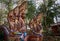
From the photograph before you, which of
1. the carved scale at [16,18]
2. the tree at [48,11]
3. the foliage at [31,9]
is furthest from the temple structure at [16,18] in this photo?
the tree at [48,11]

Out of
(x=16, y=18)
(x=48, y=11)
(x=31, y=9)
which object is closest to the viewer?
(x=16, y=18)

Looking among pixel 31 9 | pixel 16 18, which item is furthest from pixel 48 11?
pixel 16 18

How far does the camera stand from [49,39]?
2703 millimetres

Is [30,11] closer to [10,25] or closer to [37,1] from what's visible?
[37,1]

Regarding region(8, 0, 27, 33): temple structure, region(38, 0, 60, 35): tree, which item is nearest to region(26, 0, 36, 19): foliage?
region(38, 0, 60, 35): tree

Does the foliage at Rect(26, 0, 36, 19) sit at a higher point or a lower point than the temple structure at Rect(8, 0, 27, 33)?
higher

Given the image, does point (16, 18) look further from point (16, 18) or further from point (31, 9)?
point (31, 9)

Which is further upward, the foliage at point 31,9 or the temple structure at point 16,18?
the foliage at point 31,9

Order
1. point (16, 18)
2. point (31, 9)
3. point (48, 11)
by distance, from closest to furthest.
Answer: point (16, 18) → point (31, 9) → point (48, 11)

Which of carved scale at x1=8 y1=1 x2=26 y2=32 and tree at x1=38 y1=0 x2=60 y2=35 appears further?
tree at x1=38 y1=0 x2=60 y2=35

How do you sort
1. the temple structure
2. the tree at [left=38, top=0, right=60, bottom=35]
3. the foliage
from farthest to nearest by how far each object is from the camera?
the tree at [left=38, top=0, right=60, bottom=35] → the foliage → the temple structure

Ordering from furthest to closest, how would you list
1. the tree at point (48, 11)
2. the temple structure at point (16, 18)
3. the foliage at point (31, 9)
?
the tree at point (48, 11) → the foliage at point (31, 9) → the temple structure at point (16, 18)

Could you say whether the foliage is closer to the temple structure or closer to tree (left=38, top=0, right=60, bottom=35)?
tree (left=38, top=0, right=60, bottom=35)

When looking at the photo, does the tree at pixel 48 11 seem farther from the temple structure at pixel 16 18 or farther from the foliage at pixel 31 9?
the temple structure at pixel 16 18
